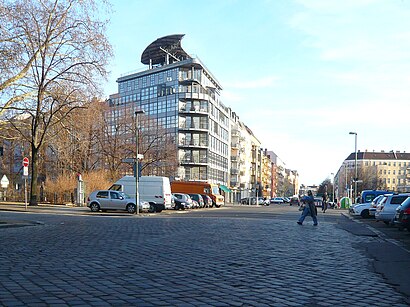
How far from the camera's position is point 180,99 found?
8450cm

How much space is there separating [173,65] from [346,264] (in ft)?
251

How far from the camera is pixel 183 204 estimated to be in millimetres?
46125

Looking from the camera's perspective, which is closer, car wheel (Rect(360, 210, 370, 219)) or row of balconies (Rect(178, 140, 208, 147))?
car wheel (Rect(360, 210, 370, 219))

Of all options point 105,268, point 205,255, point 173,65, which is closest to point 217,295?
point 105,268

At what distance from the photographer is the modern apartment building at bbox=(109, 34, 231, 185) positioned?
3337 inches

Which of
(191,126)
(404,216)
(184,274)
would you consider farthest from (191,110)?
(184,274)

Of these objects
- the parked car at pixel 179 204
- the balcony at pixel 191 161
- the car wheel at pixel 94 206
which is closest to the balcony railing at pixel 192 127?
the balcony at pixel 191 161

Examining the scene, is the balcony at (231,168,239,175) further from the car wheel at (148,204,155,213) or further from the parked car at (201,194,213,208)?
the car wheel at (148,204,155,213)

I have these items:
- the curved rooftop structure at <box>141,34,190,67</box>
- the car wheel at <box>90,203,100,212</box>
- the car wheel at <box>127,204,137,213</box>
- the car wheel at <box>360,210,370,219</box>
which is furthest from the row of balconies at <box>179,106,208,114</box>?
the car wheel at <box>127,204,137,213</box>

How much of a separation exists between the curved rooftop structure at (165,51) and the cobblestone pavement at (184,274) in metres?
76.5

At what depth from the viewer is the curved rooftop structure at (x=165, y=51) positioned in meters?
87.2

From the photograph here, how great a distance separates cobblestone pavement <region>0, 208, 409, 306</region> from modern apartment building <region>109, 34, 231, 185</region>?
69543 millimetres

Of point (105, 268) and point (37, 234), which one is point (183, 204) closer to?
point (37, 234)

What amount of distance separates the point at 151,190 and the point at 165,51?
53.7m
